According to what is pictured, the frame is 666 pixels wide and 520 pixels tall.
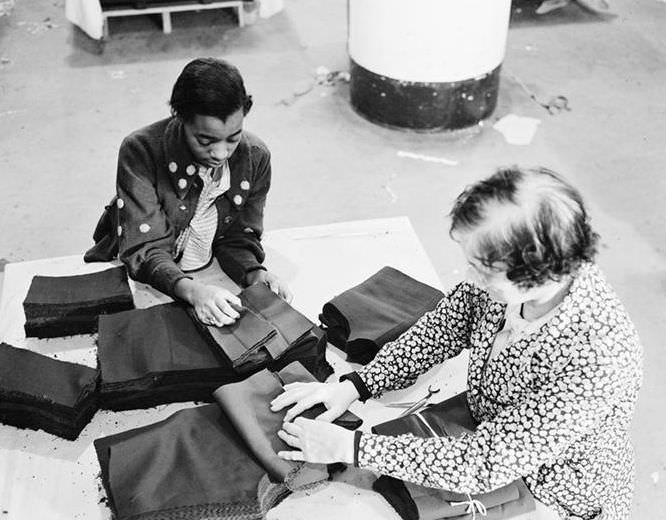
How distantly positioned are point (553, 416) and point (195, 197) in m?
1.30

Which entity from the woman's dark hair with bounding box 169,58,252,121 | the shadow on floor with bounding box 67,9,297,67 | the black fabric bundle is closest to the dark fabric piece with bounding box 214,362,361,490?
the black fabric bundle

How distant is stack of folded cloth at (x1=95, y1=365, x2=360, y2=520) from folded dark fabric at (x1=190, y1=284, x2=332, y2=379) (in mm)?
107

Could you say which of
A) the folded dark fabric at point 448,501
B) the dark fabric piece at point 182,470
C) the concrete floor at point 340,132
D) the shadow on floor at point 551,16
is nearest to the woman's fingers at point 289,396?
the dark fabric piece at point 182,470

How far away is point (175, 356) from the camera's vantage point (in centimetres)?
195

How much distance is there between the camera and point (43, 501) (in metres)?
1.73

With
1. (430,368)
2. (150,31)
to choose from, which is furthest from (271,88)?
(430,368)

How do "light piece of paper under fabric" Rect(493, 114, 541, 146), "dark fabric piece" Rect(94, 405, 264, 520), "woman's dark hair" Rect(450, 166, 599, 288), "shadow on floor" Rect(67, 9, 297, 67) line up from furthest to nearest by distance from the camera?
1. "shadow on floor" Rect(67, 9, 297, 67)
2. "light piece of paper under fabric" Rect(493, 114, 541, 146)
3. "dark fabric piece" Rect(94, 405, 264, 520)
4. "woman's dark hair" Rect(450, 166, 599, 288)

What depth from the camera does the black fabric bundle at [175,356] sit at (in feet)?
6.29

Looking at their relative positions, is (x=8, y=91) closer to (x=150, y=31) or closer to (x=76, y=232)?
(x=150, y=31)

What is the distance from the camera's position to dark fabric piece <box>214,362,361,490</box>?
1.69 meters

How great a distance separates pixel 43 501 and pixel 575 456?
1.14m

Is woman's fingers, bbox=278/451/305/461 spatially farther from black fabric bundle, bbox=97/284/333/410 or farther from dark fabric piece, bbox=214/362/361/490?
black fabric bundle, bbox=97/284/333/410

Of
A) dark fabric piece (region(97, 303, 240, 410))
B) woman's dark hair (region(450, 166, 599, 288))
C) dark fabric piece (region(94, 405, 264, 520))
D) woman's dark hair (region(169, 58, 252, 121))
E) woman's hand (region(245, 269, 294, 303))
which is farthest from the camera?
Result: woman's hand (region(245, 269, 294, 303))

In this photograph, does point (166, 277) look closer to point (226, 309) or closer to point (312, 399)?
point (226, 309)
